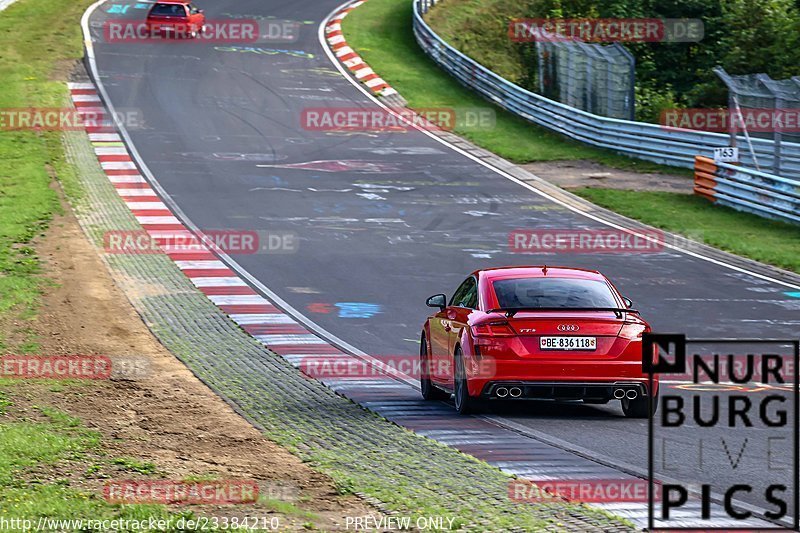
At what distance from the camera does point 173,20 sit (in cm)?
4653

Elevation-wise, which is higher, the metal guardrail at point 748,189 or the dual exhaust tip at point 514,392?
Result: the dual exhaust tip at point 514,392

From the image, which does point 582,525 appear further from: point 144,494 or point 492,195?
point 492,195

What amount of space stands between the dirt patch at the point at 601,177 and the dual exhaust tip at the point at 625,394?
760 inches

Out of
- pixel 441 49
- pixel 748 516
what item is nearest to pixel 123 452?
pixel 748 516

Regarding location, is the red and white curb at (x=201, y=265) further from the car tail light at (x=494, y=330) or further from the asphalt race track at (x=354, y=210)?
the car tail light at (x=494, y=330)

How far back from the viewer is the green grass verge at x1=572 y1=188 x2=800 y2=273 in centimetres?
2389

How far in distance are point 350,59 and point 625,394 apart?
3432 cm

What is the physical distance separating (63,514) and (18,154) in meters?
24.5

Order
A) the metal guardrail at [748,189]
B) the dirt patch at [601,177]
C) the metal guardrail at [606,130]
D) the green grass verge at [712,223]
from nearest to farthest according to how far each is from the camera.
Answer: the green grass verge at [712,223] < the metal guardrail at [748,189] < the metal guardrail at [606,130] < the dirt patch at [601,177]

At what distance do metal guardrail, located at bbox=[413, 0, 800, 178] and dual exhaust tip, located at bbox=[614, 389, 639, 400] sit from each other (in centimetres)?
1848

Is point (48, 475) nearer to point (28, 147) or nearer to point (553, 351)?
point (553, 351)

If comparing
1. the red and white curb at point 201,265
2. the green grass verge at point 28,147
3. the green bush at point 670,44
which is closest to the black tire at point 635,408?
the red and white curb at point 201,265

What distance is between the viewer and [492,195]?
29047mm

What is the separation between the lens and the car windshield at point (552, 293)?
1175 cm
